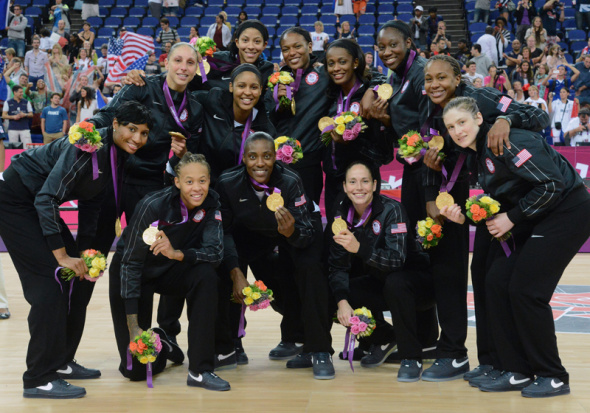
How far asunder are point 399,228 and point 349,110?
0.99m

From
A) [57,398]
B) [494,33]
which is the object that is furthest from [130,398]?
[494,33]

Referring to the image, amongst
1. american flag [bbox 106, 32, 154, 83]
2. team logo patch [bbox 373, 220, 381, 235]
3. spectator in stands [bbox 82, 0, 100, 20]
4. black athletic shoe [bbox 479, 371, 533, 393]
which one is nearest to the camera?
black athletic shoe [bbox 479, 371, 533, 393]

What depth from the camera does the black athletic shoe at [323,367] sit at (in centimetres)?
531

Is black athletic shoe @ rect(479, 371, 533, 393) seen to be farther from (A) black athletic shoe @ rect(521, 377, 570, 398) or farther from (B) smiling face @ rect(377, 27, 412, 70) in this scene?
(B) smiling face @ rect(377, 27, 412, 70)

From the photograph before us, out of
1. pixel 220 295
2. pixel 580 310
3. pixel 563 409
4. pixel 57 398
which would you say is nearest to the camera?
pixel 563 409

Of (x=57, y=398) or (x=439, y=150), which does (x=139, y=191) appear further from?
(x=439, y=150)

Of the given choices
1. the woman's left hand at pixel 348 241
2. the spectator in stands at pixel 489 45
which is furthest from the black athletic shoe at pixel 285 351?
the spectator in stands at pixel 489 45

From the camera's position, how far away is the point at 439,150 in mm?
5160

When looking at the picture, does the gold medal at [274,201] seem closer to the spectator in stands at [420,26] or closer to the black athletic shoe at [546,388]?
the black athletic shoe at [546,388]

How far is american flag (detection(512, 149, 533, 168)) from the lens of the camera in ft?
15.2

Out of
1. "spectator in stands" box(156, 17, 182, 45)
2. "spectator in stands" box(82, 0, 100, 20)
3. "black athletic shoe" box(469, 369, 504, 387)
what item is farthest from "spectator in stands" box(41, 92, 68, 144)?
"black athletic shoe" box(469, 369, 504, 387)

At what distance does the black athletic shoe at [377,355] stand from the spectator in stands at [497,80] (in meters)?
9.96

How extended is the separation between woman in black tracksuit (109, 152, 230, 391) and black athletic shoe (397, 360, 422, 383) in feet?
3.91

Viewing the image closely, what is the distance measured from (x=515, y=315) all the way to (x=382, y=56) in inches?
81.9
